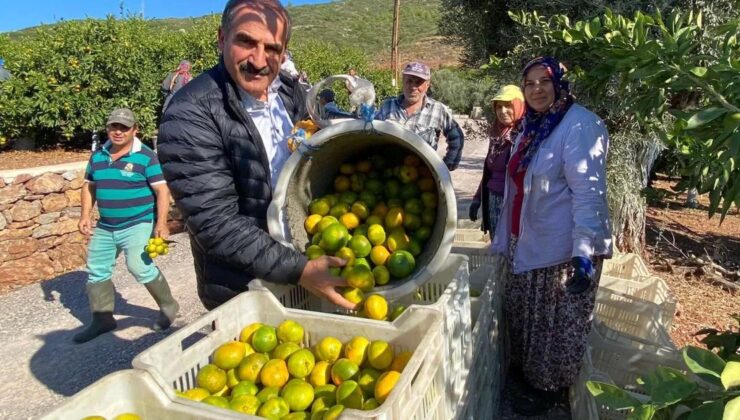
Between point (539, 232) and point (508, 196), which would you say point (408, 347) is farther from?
point (508, 196)

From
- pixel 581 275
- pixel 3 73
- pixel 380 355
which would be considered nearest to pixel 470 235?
pixel 581 275

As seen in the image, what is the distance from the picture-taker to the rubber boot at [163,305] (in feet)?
14.0

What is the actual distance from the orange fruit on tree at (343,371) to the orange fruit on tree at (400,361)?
12cm

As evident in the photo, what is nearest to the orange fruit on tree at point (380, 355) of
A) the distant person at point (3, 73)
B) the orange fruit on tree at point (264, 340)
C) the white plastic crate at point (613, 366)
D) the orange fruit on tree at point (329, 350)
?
the orange fruit on tree at point (329, 350)

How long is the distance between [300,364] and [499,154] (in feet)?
8.58

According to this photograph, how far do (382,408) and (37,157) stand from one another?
8240 mm

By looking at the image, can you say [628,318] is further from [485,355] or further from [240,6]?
[240,6]

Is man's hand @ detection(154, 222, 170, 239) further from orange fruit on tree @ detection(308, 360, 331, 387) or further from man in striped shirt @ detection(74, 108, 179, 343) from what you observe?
orange fruit on tree @ detection(308, 360, 331, 387)

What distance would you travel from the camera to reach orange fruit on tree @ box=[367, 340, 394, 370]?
5.51ft

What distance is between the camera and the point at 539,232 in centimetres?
261

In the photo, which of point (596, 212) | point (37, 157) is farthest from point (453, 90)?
point (596, 212)

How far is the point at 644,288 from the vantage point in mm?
3523

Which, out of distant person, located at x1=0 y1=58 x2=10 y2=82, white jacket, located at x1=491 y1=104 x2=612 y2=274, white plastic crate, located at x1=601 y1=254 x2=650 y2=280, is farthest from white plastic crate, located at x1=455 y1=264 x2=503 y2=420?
distant person, located at x1=0 y1=58 x2=10 y2=82

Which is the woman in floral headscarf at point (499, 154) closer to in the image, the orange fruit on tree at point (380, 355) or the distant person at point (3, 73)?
the orange fruit on tree at point (380, 355)
